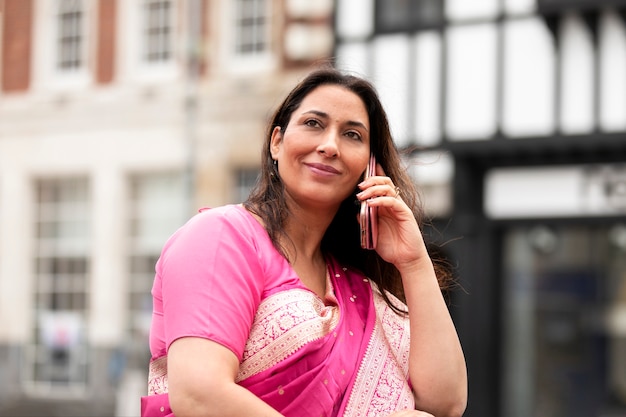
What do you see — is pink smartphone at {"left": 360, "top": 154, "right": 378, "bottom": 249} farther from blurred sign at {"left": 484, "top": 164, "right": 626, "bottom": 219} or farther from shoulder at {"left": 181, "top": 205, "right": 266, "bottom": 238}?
blurred sign at {"left": 484, "top": 164, "right": 626, "bottom": 219}

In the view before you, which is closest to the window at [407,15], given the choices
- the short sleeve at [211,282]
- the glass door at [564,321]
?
the glass door at [564,321]

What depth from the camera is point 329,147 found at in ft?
7.02

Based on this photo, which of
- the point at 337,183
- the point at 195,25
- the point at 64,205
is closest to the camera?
the point at 337,183

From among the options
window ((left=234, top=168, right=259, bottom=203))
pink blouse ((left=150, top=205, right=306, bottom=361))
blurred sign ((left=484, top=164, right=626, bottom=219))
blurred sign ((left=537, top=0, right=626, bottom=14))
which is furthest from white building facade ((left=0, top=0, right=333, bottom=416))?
pink blouse ((left=150, top=205, right=306, bottom=361))

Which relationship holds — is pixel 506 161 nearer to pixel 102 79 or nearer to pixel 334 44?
pixel 334 44

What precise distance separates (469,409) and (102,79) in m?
7.37

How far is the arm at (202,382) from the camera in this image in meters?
1.83

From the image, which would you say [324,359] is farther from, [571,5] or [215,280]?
[571,5]

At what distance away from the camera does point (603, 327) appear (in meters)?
9.88

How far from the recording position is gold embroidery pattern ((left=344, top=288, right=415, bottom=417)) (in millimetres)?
2102

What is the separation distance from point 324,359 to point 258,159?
11409 mm

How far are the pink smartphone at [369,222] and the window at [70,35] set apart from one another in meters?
13.5

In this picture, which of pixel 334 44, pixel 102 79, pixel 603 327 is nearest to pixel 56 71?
pixel 102 79

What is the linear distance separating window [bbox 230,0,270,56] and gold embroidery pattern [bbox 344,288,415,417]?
1181cm
